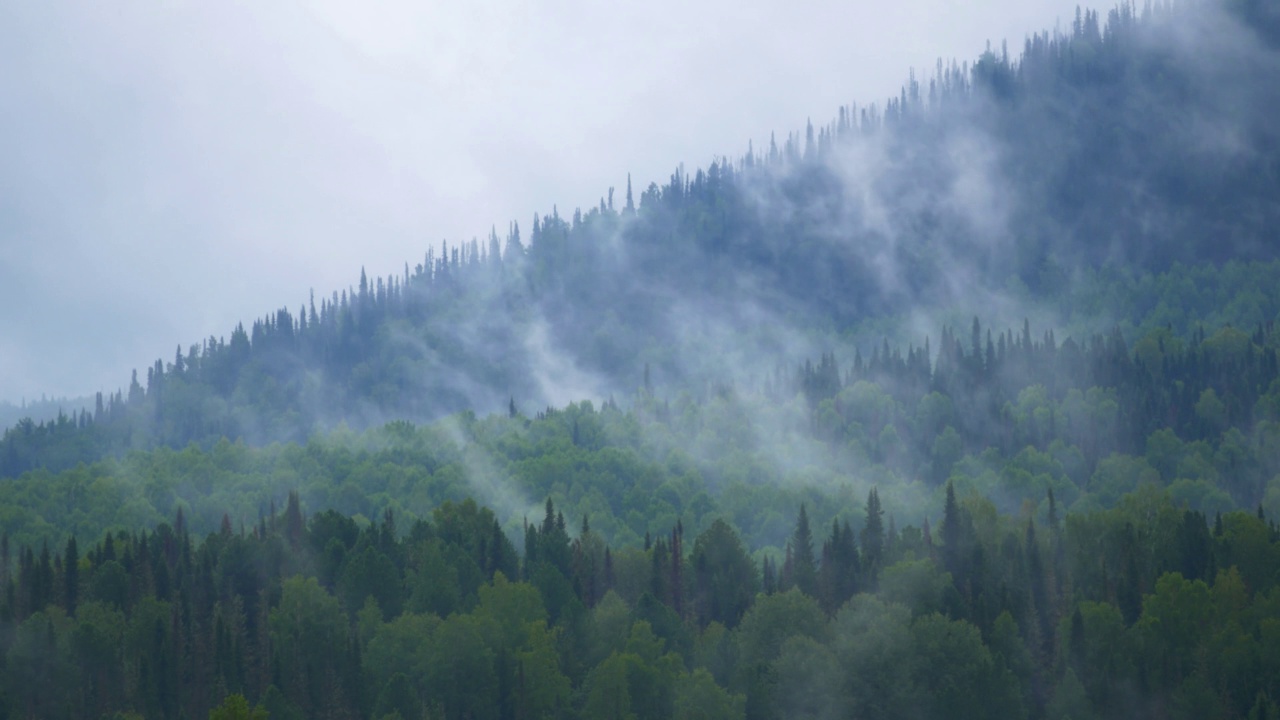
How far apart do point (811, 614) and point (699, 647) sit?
13.3 m

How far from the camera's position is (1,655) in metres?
174

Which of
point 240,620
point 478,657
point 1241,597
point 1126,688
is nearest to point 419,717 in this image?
point 478,657

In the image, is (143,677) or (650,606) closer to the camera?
(143,677)

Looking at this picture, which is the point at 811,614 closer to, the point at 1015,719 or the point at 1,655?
the point at 1015,719

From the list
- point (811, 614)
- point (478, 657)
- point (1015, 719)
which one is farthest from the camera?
point (811, 614)

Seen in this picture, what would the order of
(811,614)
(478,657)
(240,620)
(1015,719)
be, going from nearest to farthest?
(1015,719), (478,657), (811,614), (240,620)

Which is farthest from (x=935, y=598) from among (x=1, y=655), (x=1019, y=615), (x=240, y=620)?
(x=1, y=655)

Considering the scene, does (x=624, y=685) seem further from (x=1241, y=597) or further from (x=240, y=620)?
(x=1241, y=597)

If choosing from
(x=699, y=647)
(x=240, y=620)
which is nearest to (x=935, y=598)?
(x=699, y=647)

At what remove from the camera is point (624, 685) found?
153m

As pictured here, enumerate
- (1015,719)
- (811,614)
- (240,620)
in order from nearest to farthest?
(1015,719) → (811,614) → (240,620)

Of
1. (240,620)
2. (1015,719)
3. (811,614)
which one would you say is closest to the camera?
(1015,719)

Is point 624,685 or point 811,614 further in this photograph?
point 811,614

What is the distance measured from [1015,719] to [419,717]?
56733 mm
